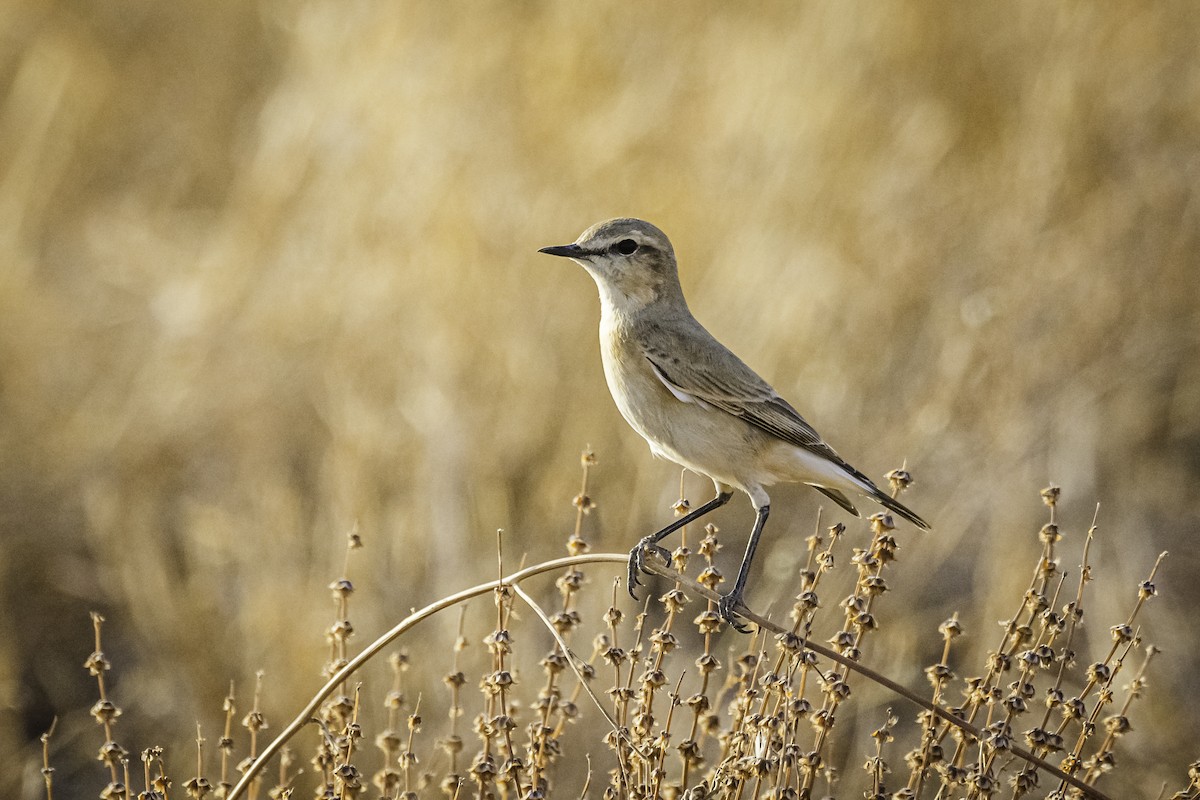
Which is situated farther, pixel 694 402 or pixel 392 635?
pixel 694 402

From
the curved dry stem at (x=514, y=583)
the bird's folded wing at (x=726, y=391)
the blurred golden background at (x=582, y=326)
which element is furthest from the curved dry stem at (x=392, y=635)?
the blurred golden background at (x=582, y=326)

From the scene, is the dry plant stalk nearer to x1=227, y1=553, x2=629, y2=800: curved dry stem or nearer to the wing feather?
x1=227, y1=553, x2=629, y2=800: curved dry stem

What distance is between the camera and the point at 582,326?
23.5 ft

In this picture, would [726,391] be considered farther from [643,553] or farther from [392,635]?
[392,635]

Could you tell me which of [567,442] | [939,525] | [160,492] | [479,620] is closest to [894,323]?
[939,525]

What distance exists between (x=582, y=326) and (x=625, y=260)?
2602 mm

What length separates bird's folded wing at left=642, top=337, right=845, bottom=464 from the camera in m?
4.29

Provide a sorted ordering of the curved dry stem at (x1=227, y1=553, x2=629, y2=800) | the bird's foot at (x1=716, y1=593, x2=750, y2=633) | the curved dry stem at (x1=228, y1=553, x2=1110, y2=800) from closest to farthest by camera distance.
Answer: the curved dry stem at (x1=228, y1=553, x2=1110, y2=800)
the curved dry stem at (x1=227, y1=553, x2=629, y2=800)
the bird's foot at (x1=716, y1=593, x2=750, y2=633)

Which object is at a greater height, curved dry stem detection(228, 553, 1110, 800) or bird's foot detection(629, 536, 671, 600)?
bird's foot detection(629, 536, 671, 600)

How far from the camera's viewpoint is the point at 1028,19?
8.55m

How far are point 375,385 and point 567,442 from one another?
3.88 ft

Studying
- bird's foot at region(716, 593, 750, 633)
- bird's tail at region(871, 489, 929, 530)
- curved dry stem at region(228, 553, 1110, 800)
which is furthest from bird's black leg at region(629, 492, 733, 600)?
bird's tail at region(871, 489, 929, 530)

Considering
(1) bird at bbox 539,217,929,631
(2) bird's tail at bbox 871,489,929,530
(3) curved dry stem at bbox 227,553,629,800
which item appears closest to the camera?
(3) curved dry stem at bbox 227,553,629,800

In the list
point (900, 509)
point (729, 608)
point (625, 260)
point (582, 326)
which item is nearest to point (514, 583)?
point (729, 608)
